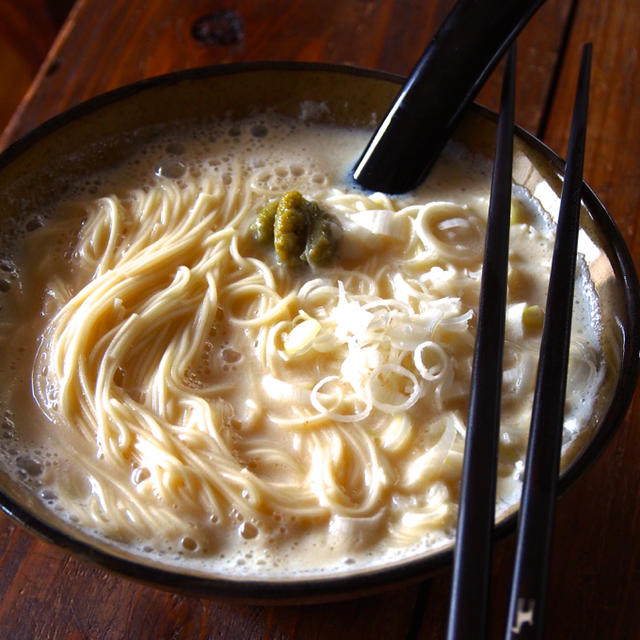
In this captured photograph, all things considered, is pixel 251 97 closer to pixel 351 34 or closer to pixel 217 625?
pixel 351 34

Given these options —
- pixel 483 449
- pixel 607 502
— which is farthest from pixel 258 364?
pixel 607 502

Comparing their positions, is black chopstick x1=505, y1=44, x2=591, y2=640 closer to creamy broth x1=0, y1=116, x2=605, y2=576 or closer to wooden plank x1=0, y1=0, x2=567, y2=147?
creamy broth x1=0, y1=116, x2=605, y2=576

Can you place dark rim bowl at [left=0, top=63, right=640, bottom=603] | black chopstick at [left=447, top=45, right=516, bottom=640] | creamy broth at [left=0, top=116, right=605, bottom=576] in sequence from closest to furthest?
black chopstick at [left=447, top=45, right=516, bottom=640] < dark rim bowl at [left=0, top=63, right=640, bottom=603] < creamy broth at [left=0, top=116, right=605, bottom=576]

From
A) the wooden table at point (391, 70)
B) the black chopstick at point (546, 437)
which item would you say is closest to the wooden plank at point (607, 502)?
the wooden table at point (391, 70)


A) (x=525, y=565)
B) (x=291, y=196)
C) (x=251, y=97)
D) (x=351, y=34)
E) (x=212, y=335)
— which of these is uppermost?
(x=351, y=34)

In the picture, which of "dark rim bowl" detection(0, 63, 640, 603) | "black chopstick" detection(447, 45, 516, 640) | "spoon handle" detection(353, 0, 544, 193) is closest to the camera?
"black chopstick" detection(447, 45, 516, 640)

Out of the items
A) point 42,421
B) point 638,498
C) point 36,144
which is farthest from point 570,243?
point 36,144

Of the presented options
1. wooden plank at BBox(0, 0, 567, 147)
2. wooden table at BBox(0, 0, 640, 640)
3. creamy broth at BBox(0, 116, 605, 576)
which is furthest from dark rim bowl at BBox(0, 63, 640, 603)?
wooden plank at BBox(0, 0, 567, 147)
